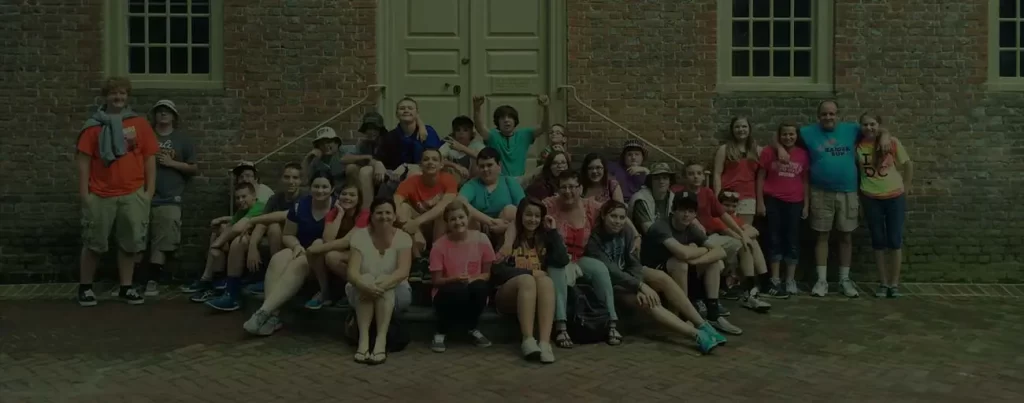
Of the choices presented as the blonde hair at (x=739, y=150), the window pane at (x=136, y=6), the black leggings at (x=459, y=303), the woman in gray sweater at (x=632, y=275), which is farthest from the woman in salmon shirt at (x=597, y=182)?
the window pane at (x=136, y=6)

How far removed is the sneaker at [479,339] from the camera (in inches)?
322

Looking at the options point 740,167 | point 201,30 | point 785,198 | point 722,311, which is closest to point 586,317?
point 722,311

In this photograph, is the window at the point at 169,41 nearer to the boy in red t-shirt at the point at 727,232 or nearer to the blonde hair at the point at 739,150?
the boy in red t-shirt at the point at 727,232

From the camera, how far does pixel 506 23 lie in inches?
450

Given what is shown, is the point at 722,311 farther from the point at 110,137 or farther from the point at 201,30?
the point at 201,30

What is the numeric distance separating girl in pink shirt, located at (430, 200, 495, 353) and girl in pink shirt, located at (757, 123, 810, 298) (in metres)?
3.54

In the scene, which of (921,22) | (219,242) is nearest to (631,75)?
(921,22)

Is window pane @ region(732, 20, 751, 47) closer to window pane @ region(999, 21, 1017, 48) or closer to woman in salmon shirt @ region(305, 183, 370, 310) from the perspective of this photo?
window pane @ region(999, 21, 1017, 48)

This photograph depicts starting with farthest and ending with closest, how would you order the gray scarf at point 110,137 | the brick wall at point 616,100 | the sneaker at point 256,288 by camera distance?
the brick wall at point 616,100 < the gray scarf at point 110,137 < the sneaker at point 256,288

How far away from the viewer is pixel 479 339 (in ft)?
26.8

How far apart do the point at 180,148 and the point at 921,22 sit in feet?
24.3

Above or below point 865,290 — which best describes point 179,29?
above

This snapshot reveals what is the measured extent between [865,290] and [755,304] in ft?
6.17

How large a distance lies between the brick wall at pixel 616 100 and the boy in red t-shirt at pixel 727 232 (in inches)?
63.0
